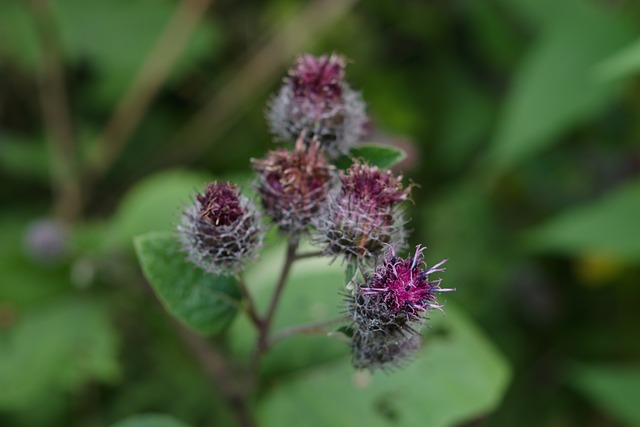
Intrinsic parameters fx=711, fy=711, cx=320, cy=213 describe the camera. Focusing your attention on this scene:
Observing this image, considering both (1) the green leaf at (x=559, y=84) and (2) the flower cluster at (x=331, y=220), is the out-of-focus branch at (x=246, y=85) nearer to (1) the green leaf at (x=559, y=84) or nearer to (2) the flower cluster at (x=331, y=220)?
(1) the green leaf at (x=559, y=84)

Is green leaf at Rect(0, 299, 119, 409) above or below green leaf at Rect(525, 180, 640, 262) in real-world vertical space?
below

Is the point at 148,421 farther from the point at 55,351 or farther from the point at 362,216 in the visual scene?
the point at 55,351

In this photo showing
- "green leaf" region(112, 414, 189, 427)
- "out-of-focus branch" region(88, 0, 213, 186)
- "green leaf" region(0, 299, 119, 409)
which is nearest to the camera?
"green leaf" region(112, 414, 189, 427)

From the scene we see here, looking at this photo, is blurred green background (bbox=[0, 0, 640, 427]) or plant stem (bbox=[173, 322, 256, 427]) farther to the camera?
blurred green background (bbox=[0, 0, 640, 427])

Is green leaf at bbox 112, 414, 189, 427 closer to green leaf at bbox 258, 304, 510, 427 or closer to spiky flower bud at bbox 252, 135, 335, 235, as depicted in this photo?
green leaf at bbox 258, 304, 510, 427

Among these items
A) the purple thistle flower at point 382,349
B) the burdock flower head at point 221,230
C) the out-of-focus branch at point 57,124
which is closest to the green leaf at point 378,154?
the burdock flower head at point 221,230

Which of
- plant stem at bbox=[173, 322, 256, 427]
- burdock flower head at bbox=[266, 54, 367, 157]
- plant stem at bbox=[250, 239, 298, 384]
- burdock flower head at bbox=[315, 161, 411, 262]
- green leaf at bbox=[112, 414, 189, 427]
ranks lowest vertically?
plant stem at bbox=[173, 322, 256, 427]

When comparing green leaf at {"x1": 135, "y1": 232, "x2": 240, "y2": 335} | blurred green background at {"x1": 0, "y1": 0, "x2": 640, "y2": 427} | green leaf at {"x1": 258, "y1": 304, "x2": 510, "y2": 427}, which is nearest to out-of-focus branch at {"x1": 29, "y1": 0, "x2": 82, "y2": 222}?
blurred green background at {"x1": 0, "y1": 0, "x2": 640, "y2": 427}

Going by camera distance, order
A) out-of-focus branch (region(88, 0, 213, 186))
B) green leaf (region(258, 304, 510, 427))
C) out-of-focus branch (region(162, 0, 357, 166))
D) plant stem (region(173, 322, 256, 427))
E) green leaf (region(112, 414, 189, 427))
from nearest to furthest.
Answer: green leaf (region(112, 414, 189, 427))
plant stem (region(173, 322, 256, 427))
green leaf (region(258, 304, 510, 427))
out-of-focus branch (region(88, 0, 213, 186))
out-of-focus branch (region(162, 0, 357, 166))

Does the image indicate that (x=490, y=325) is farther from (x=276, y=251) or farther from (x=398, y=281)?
(x=398, y=281)
